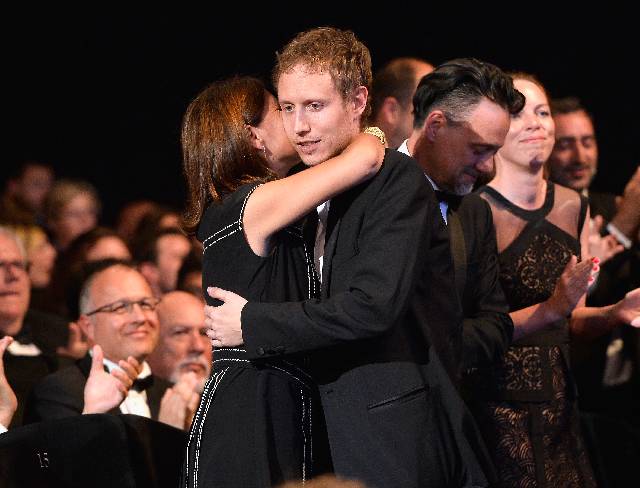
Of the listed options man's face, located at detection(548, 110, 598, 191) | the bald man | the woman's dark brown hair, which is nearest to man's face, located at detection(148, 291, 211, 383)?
the bald man

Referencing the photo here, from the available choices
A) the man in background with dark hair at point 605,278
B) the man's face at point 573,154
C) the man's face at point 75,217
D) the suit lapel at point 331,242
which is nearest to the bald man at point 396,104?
the man in background with dark hair at point 605,278

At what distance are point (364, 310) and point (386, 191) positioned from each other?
343 millimetres

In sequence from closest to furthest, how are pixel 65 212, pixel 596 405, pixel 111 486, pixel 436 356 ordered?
pixel 436 356, pixel 111 486, pixel 596 405, pixel 65 212

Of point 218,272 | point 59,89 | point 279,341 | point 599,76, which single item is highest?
point 59,89

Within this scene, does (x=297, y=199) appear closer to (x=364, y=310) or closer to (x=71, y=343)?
(x=364, y=310)

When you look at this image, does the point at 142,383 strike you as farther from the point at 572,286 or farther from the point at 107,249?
the point at 572,286

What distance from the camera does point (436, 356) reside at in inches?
127

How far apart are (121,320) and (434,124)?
6.52 ft

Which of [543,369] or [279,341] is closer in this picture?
[279,341]

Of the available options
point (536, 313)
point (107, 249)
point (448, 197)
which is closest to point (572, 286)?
point (536, 313)

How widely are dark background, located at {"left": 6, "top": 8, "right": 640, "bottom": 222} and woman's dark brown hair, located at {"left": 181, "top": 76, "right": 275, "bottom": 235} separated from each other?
15.9 ft

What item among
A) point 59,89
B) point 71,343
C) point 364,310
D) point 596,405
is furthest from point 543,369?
point 59,89

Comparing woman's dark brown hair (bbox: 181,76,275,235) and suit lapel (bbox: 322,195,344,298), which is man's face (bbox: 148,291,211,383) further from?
Result: suit lapel (bbox: 322,195,344,298)

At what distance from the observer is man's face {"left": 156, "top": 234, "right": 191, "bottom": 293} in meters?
7.05
